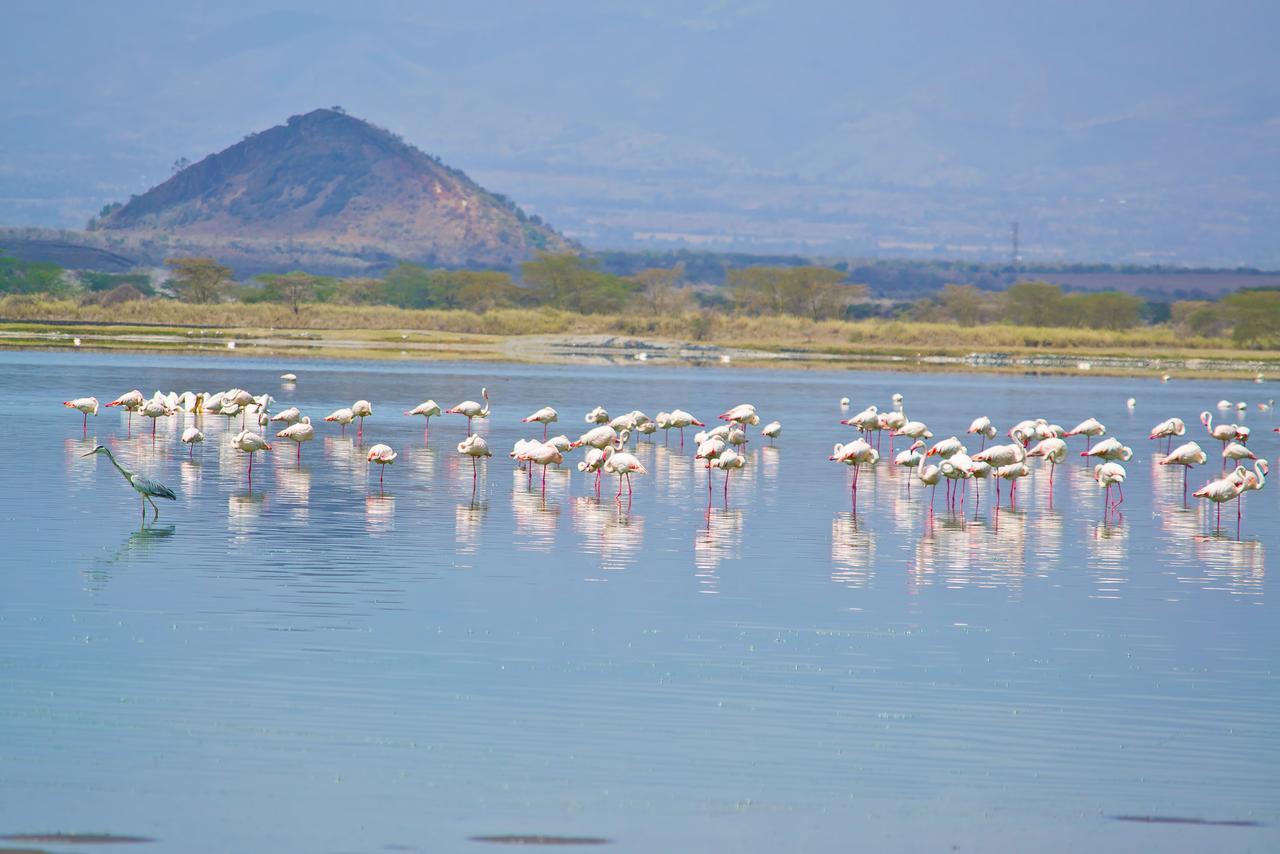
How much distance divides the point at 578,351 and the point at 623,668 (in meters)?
60.3

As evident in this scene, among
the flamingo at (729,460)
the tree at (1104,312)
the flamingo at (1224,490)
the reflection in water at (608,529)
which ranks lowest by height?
the reflection in water at (608,529)

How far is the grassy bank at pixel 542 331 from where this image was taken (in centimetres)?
7419

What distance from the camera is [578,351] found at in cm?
7206

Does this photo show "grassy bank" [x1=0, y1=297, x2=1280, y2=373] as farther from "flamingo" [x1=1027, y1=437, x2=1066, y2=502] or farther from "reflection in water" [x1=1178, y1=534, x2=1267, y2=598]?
"reflection in water" [x1=1178, y1=534, x2=1267, y2=598]

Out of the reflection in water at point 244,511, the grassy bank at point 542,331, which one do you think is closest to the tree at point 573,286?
the grassy bank at point 542,331

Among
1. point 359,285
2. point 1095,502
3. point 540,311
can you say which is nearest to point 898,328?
point 540,311

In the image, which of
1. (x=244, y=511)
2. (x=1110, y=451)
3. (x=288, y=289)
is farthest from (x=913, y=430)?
(x=288, y=289)

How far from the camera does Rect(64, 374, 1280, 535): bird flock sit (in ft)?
71.3

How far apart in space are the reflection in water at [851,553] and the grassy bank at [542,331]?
5012 cm

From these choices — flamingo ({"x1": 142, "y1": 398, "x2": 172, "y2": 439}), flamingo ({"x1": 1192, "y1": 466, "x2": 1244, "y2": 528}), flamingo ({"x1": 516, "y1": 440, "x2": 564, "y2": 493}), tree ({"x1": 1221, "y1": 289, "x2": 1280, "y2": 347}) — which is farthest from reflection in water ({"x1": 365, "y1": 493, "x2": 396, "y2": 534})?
tree ({"x1": 1221, "y1": 289, "x2": 1280, "y2": 347})

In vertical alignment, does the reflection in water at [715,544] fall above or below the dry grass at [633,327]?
below

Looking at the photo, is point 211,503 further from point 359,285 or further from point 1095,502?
point 359,285

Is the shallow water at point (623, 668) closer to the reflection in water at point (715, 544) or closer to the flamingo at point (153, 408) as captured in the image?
the reflection in water at point (715, 544)

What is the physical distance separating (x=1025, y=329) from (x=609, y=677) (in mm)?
84003
